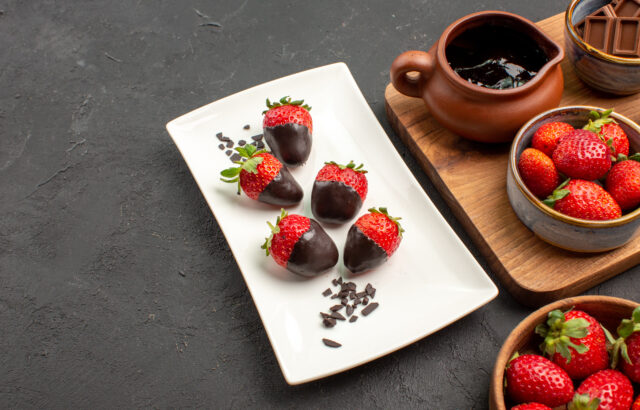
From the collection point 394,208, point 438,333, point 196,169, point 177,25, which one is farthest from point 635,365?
point 177,25

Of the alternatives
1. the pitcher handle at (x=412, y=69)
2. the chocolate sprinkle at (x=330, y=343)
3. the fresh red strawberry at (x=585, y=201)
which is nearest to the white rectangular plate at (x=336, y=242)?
the chocolate sprinkle at (x=330, y=343)

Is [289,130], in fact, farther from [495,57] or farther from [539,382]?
[539,382]

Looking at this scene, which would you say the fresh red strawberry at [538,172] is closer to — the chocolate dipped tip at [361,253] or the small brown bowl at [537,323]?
the small brown bowl at [537,323]

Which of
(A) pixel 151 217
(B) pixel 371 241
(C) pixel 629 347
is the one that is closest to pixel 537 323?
(C) pixel 629 347

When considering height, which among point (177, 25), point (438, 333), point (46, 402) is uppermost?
point (177, 25)

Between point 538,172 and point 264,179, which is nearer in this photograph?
point 538,172

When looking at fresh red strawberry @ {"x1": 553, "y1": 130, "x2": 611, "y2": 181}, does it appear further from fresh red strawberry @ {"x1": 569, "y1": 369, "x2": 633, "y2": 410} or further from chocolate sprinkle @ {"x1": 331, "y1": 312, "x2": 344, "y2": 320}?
chocolate sprinkle @ {"x1": 331, "y1": 312, "x2": 344, "y2": 320}

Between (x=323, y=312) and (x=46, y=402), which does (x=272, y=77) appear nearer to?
(x=323, y=312)
